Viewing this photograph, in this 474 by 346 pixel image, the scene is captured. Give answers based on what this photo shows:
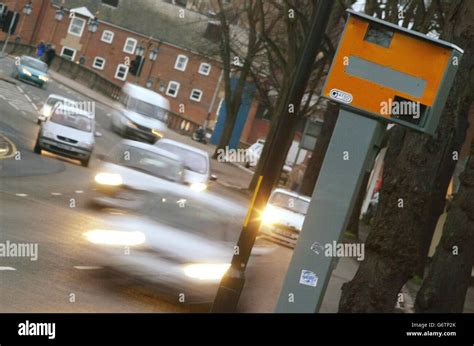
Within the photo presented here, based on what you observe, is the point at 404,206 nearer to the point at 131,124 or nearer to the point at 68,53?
the point at 131,124

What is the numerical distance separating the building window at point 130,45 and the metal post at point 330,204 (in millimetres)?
77099

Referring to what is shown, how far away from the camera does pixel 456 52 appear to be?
31.0ft

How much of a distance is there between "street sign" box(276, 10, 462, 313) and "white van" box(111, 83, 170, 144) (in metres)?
37.7

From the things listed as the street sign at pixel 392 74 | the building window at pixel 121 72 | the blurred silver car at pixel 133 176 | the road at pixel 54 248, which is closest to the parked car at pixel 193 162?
the road at pixel 54 248

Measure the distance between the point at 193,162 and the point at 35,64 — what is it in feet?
86.2

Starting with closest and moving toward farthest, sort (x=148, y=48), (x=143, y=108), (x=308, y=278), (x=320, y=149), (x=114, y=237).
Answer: (x=308, y=278) < (x=114, y=237) < (x=320, y=149) < (x=143, y=108) < (x=148, y=48)

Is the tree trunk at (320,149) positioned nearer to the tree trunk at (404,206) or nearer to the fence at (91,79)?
the tree trunk at (404,206)

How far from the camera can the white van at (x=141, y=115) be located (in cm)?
4725

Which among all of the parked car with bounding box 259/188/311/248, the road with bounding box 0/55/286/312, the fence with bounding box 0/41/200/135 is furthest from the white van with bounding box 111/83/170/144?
the parked car with bounding box 259/188/311/248

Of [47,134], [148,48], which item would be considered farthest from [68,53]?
[47,134]

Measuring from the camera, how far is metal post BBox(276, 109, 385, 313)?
9477 millimetres

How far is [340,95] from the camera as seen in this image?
9594 mm

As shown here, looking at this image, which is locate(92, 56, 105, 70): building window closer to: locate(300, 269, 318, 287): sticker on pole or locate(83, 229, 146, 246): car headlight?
locate(83, 229, 146, 246): car headlight
